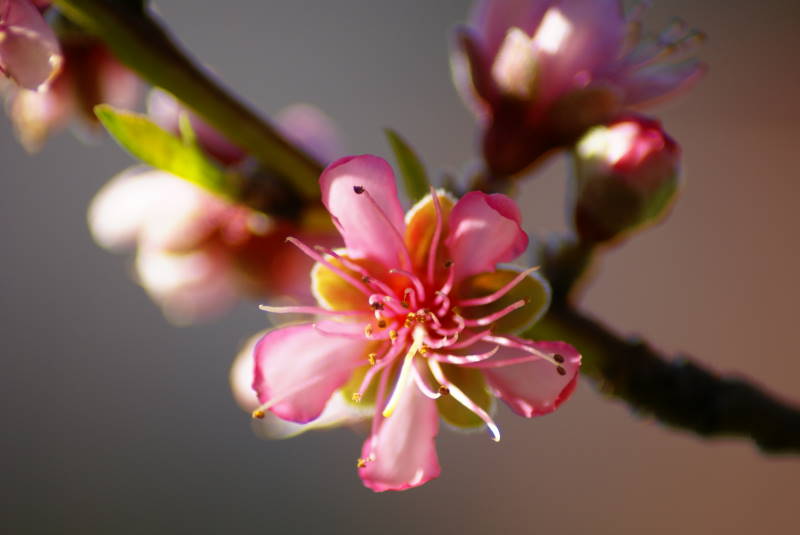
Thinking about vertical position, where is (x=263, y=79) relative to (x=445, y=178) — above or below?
below

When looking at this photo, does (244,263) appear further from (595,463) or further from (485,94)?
(595,463)

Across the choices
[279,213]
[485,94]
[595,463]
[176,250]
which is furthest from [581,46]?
[595,463]

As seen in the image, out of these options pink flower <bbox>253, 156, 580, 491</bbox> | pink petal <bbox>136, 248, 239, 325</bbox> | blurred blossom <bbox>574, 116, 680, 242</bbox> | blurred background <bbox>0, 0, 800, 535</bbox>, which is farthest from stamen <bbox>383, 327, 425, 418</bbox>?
blurred background <bbox>0, 0, 800, 535</bbox>

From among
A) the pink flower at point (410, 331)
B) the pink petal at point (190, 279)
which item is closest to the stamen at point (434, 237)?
the pink flower at point (410, 331)

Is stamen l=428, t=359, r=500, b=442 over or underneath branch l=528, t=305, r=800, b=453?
over

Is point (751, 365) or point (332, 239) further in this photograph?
point (751, 365)

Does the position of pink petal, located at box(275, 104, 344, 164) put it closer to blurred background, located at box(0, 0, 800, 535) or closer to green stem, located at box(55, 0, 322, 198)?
green stem, located at box(55, 0, 322, 198)
